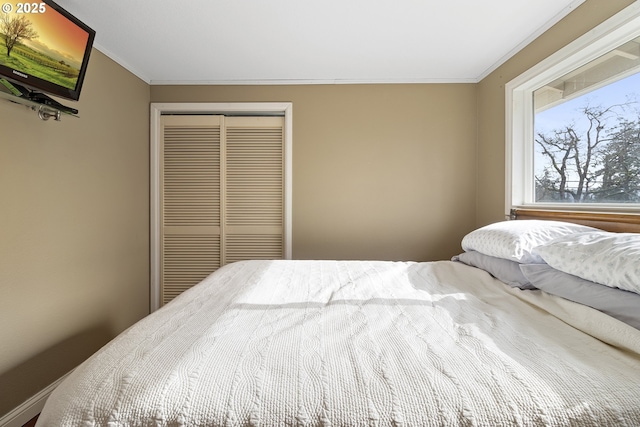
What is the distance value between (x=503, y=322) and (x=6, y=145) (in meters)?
2.55

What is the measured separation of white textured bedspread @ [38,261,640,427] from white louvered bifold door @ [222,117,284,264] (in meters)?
1.71

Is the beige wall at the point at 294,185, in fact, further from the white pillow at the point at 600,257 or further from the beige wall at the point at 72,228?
the white pillow at the point at 600,257

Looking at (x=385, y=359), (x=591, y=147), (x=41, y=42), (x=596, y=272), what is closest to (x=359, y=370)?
(x=385, y=359)

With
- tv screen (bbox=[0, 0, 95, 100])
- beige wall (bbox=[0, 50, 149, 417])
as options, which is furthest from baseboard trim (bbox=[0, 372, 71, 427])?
tv screen (bbox=[0, 0, 95, 100])

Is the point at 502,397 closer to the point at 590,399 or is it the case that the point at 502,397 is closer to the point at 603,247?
the point at 590,399

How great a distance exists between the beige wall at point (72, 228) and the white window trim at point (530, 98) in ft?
10.5

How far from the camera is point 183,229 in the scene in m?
2.90

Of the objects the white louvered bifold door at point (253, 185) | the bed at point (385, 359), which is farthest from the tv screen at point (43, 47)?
the bed at point (385, 359)

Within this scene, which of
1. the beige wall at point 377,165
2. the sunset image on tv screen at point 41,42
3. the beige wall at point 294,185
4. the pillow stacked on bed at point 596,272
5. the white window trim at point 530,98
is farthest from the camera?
the beige wall at point 377,165

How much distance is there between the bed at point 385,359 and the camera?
2.11 ft

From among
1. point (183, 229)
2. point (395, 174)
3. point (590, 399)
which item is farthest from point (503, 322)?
point (183, 229)

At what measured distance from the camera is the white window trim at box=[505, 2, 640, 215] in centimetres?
156

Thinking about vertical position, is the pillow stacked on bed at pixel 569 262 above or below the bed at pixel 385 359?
above

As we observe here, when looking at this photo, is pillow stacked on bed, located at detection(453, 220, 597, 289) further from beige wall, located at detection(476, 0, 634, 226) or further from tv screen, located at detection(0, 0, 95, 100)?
tv screen, located at detection(0, 0, 95, 100)
